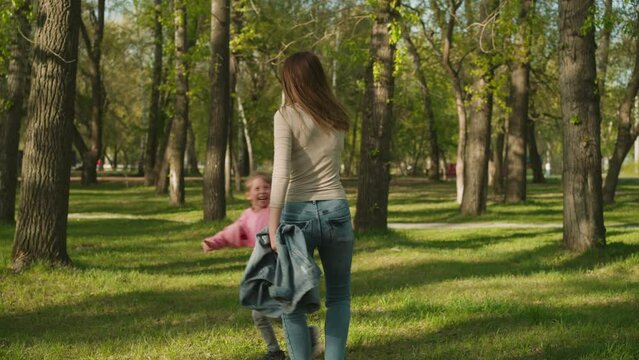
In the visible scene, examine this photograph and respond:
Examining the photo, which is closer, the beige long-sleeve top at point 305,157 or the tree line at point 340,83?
the beige long-sleeve top at point 305,157

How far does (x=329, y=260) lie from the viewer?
4.93 m

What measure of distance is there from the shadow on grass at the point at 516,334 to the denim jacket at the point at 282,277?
61.8 inches

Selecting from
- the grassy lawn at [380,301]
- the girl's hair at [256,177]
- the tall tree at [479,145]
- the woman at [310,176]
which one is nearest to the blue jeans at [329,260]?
the woman at [310,176]

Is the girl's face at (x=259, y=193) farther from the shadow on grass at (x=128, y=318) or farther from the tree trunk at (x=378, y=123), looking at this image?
the tree trunk at (x=378, y=123)

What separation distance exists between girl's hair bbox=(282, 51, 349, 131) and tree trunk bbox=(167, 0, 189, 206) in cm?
1861

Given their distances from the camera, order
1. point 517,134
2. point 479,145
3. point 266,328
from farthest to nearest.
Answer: point 517,134 → point 479,145 → point 266,328

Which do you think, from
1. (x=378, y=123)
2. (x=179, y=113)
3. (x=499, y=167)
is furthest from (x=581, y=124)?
(x=499, y=167)

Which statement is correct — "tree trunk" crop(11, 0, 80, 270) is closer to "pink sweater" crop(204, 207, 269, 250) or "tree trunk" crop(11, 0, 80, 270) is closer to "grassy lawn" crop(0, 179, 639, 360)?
"grassy lawn" crop(0, 179, 639, 360)

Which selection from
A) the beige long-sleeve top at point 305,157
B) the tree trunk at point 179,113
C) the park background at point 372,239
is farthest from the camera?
the tree trunk at point 179,113

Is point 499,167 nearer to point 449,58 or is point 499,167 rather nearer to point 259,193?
point 449,58

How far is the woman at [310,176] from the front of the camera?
15.7ft

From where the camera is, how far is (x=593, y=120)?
12.4m

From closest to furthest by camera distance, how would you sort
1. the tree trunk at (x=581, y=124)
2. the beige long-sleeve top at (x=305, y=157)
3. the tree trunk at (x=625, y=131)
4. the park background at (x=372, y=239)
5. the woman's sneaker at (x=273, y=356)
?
the beige long-sleeve top at (x=305, y=157) → the woman's sneaker at (x=273, y=356) → the park background at (x=372, y=239) → the tree trunk at (x=581, y=124) → the tree trunk at (x=625, y=131)

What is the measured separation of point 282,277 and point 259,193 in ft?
5.78
